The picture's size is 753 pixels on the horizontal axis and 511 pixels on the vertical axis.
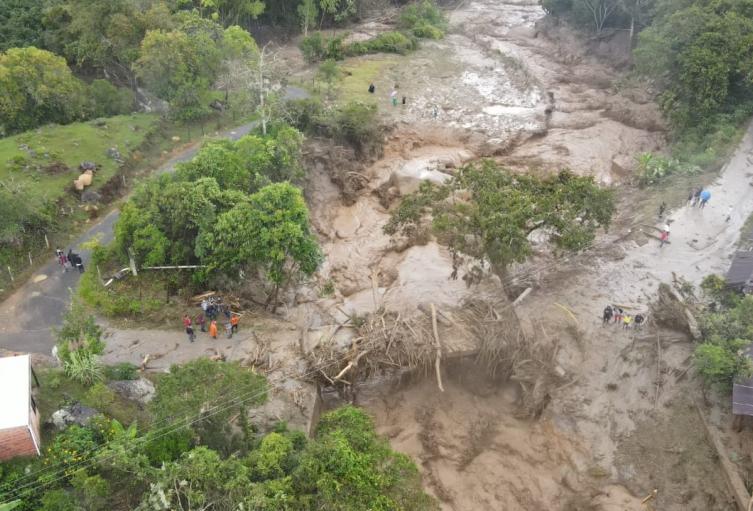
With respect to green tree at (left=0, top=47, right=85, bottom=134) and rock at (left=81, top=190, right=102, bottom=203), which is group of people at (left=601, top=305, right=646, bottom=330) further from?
green tree at (left=0, top=47, right=85, bottom=134)

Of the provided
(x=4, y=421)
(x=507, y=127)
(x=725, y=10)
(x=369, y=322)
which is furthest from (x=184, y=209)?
(x=725, y=10)

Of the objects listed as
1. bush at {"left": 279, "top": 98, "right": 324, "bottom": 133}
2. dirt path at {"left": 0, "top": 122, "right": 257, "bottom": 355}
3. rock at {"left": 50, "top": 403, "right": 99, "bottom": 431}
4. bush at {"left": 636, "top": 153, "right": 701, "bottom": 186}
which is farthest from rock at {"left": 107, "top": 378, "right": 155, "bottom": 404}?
bush at {"left": 636, "top": 153, "right": 701, "bottom": 186}

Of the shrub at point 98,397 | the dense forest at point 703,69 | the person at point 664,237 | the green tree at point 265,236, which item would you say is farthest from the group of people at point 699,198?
the shrub at point 98,397

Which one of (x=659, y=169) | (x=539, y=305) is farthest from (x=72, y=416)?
(x=659, y=169)

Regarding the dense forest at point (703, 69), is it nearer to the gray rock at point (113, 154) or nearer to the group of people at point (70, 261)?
the gray rock at point (113, 154)

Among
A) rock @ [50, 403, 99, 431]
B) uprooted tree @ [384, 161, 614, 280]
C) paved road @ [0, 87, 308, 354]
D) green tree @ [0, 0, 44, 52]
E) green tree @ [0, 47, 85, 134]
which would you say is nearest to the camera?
rock @ [50, 403, 99, 431]

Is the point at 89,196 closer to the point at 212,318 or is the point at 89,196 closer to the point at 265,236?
the point at 212,318
